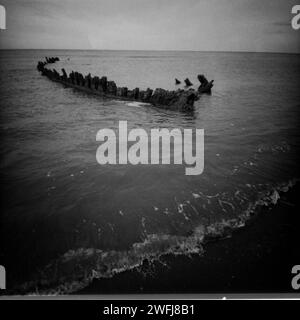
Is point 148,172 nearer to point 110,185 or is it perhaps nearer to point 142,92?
point 110,185

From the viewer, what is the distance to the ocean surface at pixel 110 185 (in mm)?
4262

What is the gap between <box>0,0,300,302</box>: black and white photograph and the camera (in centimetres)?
421

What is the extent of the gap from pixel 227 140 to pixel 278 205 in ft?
5.32

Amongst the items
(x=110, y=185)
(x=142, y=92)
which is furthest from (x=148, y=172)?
(x=142, y=92)

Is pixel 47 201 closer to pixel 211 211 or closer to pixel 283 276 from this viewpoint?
pixel 211 211

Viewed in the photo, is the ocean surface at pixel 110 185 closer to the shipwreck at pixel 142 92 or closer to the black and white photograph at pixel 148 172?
the black and white photograph at pixel 148 172

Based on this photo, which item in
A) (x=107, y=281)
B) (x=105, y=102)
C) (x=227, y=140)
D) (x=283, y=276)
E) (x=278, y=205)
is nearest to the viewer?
(x=107, y=281)

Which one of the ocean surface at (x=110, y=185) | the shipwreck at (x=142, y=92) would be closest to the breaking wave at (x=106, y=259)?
the ocean surface at (x=110, y=185)

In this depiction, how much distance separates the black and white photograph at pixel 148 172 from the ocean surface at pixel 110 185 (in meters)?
0.02

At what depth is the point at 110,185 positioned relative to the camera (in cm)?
500

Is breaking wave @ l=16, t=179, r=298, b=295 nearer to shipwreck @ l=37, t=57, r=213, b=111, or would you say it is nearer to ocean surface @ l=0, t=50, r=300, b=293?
ocean surface @ l=0, t=50, r=300, b=293

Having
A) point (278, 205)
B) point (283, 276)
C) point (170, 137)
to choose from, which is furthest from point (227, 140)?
point (283, 276)

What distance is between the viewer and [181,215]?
15.3ft

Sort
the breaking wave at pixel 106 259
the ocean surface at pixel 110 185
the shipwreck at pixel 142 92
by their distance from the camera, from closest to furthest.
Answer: the breaking wave at pixel 106 259 → the ocean surface at pixel 110 185 → the shipwreck at pixel 142 92
